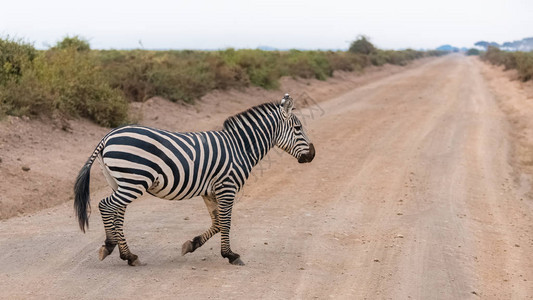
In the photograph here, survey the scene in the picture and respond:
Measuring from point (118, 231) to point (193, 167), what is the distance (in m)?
0.96

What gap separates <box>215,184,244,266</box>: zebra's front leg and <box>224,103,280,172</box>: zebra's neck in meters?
0.36

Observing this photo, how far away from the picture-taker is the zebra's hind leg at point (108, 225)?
5301 mm

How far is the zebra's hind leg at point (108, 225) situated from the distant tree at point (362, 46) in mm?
52211

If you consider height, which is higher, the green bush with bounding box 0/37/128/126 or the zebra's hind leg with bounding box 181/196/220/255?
the green bush with bounding box 0/37/128/126

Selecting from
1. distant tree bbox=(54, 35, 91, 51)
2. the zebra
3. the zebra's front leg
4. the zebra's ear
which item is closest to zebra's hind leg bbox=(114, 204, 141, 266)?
the zebra

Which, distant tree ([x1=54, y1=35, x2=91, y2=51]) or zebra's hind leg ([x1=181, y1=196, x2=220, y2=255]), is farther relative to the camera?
distant tree ([x1=54, y1=35, x2=91, y2=51])

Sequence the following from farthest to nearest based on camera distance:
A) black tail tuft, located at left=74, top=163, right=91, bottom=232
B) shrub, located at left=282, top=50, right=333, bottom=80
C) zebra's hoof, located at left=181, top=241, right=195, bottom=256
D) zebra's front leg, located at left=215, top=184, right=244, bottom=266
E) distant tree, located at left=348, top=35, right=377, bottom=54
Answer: distant tree, located at left=348, top=35, right=377, bottom=54
shrub, located at left=282, top=50, right=333, bottom=80
zebra's hoof, located at left=181, top=241, right=195, bottom=256
zebra's front leg, located at left=215, top=184, right=244, bottom=266
black tail tuft, located at left=74, top=163, right=91, bottom=232

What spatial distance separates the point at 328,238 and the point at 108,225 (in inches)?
107

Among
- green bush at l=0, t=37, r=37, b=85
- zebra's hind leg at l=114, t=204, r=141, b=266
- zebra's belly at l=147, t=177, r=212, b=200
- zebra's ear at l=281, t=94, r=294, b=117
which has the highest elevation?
green bush at l=0, t=37, r=37, b=85

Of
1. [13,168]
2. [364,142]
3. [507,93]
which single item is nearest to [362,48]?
[507,93]

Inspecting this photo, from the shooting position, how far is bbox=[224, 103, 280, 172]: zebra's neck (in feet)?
19.6

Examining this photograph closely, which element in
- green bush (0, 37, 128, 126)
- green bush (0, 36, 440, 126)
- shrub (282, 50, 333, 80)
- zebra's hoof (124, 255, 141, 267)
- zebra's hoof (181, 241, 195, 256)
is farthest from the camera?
shrub (282, 50, 333, 80)

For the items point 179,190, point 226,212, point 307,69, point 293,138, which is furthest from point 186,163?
point 307,69

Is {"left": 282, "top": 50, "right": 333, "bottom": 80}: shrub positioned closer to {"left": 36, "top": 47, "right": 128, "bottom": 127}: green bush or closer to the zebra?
{"left": 36, "top": 47, "right": 128, "bottom": 127}: green bush
